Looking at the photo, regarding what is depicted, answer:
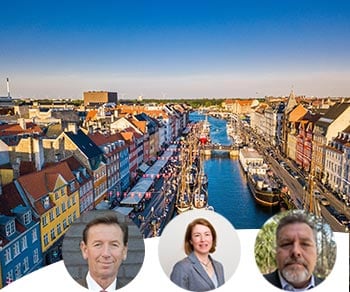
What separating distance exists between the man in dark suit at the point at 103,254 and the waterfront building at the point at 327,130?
99.9ft

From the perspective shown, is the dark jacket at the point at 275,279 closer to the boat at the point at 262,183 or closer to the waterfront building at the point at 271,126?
the boat at the point at 262,183

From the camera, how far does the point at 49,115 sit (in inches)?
1619

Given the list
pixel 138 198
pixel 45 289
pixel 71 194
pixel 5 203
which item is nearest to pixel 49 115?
pixel 138 198

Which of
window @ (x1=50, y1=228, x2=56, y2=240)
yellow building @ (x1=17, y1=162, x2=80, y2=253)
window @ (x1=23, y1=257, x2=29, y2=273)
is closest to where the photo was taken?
window @ (x1=23, y1=257, x2=29, y2=273)

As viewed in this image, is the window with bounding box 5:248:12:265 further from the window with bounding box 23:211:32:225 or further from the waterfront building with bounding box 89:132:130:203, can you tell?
the waterfront building with bounding box 89:132:130:203

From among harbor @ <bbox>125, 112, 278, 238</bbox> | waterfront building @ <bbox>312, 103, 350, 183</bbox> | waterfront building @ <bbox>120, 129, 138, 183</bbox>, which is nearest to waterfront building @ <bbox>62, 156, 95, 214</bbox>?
harbor @ <bbox>125, 112, 278, 238</bbox>

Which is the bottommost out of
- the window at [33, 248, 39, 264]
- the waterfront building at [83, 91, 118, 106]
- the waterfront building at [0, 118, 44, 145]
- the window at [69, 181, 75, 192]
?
the window at [33, 248, 39, 264]

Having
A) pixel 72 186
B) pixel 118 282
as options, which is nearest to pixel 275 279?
pixel 118 282

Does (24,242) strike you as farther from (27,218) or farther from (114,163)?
(114,163)

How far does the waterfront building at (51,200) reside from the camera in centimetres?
1428

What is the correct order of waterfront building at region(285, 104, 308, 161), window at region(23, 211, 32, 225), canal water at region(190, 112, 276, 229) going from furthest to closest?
waterfront building at region(285, 104, 308, 161)
canal water at region(190, 112, 276, 229)
window at region(23, 211, 32, 225)

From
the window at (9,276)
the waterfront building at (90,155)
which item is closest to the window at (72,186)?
the waterfront building at (90,155)

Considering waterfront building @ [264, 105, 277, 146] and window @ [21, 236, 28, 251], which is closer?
window @ [21, 236, 28, 251]

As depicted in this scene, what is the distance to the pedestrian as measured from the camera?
8.93 feet
